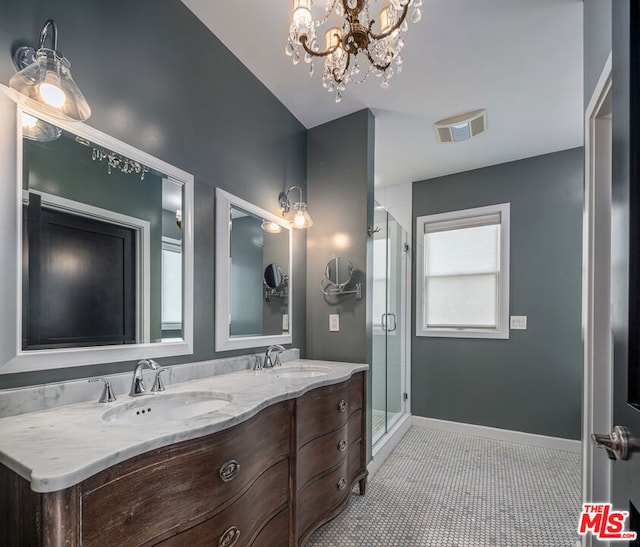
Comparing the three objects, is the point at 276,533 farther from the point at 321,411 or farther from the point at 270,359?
the point at 270,359

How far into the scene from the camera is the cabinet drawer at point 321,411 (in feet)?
5.19

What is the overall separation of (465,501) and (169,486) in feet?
6.58

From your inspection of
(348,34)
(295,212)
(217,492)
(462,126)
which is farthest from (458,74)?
(217,492)

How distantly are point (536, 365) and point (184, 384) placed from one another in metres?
3.05

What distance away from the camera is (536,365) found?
3.12 metres

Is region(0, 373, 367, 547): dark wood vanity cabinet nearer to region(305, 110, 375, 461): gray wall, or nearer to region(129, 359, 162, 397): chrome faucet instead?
region(129, 359, 162, 397): chrome faucet

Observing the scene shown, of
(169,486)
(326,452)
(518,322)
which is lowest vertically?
(326,452)

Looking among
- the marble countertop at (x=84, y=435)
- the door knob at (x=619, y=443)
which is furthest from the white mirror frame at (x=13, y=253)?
the door knob at (x=619, y=443)

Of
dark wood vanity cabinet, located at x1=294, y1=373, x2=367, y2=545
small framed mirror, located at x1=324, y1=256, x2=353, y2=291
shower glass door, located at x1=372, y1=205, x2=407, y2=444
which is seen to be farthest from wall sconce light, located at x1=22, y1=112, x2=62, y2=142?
shower glass door, located at x1=372, y1=205, x2=407, y2=444

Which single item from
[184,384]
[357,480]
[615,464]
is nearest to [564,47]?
[615,464]

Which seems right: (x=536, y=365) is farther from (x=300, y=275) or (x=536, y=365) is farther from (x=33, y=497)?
(x=33, y=497)

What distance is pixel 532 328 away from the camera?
3156mm

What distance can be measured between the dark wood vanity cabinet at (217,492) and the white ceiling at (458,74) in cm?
191

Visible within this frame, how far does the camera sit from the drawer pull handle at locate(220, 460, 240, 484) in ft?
3.55
